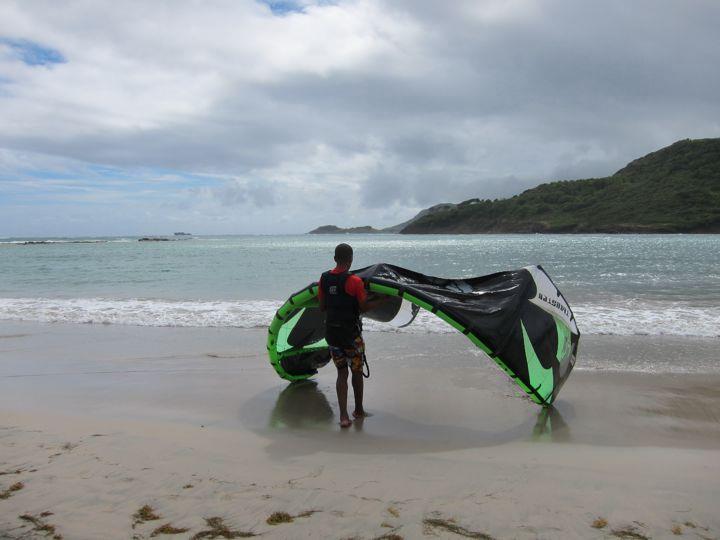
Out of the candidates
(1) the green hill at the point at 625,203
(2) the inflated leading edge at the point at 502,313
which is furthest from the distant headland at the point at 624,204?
(2) the inflated leading edge at the point at 502,313

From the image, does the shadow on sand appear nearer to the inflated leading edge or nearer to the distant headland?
the inflated leading edge

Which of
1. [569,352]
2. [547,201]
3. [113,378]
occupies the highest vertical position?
[547,201]

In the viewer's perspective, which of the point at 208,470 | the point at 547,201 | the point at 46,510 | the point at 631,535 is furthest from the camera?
the point at 547,201

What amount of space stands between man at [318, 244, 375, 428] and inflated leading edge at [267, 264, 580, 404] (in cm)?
26

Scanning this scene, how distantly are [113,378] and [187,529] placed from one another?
4.60 metres

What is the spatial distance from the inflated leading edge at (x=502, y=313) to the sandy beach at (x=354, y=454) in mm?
542

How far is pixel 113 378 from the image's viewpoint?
720 cm

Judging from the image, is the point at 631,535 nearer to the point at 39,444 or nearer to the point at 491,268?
the point at 39,444

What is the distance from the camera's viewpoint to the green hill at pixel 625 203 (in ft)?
295

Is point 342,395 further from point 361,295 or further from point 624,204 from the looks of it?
point 624,204

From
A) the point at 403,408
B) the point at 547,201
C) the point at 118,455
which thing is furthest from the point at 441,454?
the point at 547,201

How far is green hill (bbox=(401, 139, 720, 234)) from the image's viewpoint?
89.8 metres

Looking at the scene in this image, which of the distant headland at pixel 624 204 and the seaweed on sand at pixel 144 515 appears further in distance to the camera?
the distant headland at pixel 624 204

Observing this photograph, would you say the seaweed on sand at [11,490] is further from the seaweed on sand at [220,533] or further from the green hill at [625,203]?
the green hill at [625,203]
